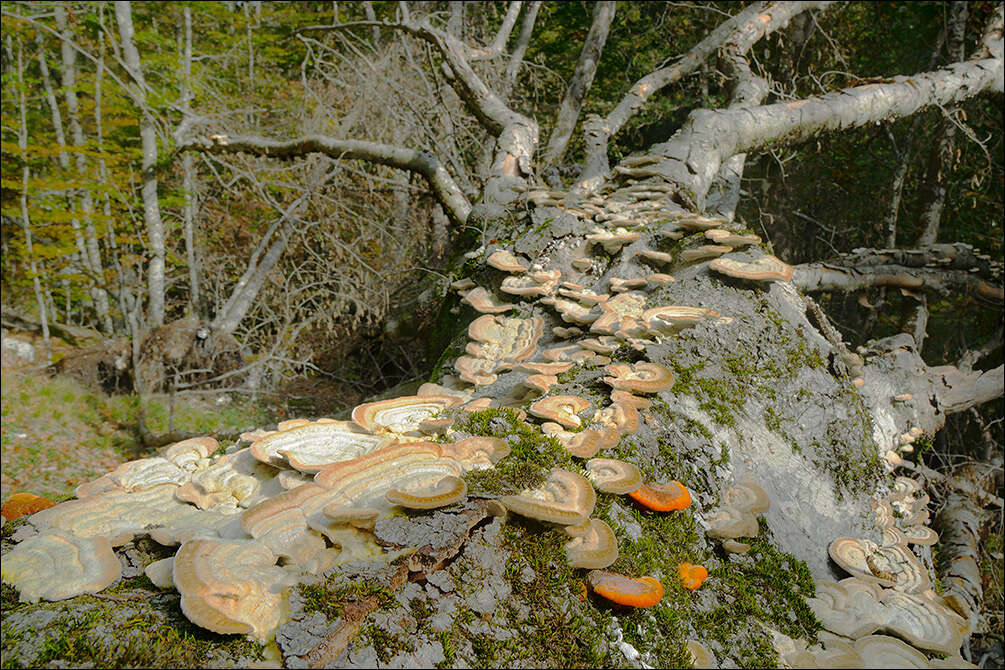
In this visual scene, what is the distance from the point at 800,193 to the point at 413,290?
33.6ft

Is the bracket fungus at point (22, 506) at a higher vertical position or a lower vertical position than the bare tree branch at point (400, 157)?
lower

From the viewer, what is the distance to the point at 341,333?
12.1m

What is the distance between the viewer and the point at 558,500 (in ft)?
6.01

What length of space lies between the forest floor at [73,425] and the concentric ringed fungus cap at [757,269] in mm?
8428

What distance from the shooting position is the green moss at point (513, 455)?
6.30ft

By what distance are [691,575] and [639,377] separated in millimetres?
1034

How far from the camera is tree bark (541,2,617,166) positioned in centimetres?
970

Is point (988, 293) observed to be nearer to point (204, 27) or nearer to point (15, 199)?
point (204, 27)

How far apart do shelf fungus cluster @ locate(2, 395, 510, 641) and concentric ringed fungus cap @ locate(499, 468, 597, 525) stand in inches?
1.6

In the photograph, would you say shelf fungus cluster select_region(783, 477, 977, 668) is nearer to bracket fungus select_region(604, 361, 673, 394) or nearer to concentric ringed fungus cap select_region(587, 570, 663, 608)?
concentric ringed fungus cap select_region(587, 570, 663, 608)

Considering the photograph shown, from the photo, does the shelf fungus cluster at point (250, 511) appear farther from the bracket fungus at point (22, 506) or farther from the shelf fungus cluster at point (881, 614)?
the shelf fungus cluster at point (881, 614)

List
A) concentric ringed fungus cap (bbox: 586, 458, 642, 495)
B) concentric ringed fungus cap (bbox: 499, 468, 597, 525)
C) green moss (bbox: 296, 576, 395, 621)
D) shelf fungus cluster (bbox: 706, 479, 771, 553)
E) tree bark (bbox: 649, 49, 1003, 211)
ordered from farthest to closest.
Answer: tree bark (bbox: 649, 49, 1003, 211)
shelf fungus cluster (bbox: 706, 479, 771, 553)
concentric ringed fungus cap (bbox: 586, 458, 642, 495)
concentric ringed fungus cap (bbox: 499, 468, 597, 525)
green moss (bbox: 296, 576, 395, 621)

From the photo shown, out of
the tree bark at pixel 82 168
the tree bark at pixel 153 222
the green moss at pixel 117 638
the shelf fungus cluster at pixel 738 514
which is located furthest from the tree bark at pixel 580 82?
the tree bark at pixel 82 168

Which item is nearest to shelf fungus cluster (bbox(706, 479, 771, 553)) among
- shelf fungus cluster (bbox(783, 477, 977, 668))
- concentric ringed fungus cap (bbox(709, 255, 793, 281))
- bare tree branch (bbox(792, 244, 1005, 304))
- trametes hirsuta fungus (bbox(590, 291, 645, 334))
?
shelf fungus cluster (bbox(783, 477, 977, 668))
